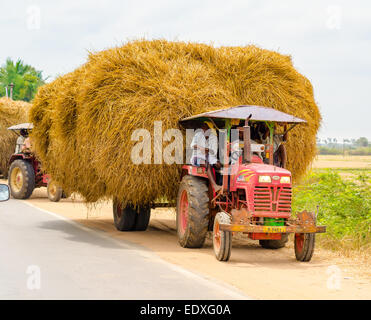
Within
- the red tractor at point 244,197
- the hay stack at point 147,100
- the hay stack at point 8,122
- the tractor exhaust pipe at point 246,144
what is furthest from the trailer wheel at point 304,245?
the hay stack at point 8,122

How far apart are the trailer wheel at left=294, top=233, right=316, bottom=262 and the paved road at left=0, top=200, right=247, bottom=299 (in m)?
2.23

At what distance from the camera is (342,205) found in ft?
45.8

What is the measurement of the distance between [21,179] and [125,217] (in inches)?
374

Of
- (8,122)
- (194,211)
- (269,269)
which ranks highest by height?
(8,122)

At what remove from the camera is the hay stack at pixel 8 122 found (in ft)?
95.0

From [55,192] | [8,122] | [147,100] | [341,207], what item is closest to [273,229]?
[147,100]

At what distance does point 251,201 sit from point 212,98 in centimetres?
256

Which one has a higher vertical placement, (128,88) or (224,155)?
(128,88)

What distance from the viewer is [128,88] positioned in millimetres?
11812

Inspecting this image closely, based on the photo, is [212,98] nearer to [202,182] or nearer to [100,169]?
[202,182]

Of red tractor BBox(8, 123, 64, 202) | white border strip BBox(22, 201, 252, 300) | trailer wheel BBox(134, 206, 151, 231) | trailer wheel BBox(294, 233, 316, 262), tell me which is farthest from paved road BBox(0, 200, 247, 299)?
red tractor BBox(8, 123, 64, 202)

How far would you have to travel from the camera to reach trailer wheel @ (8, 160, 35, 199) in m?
21.8

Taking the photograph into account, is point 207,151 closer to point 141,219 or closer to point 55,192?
point 141,219
